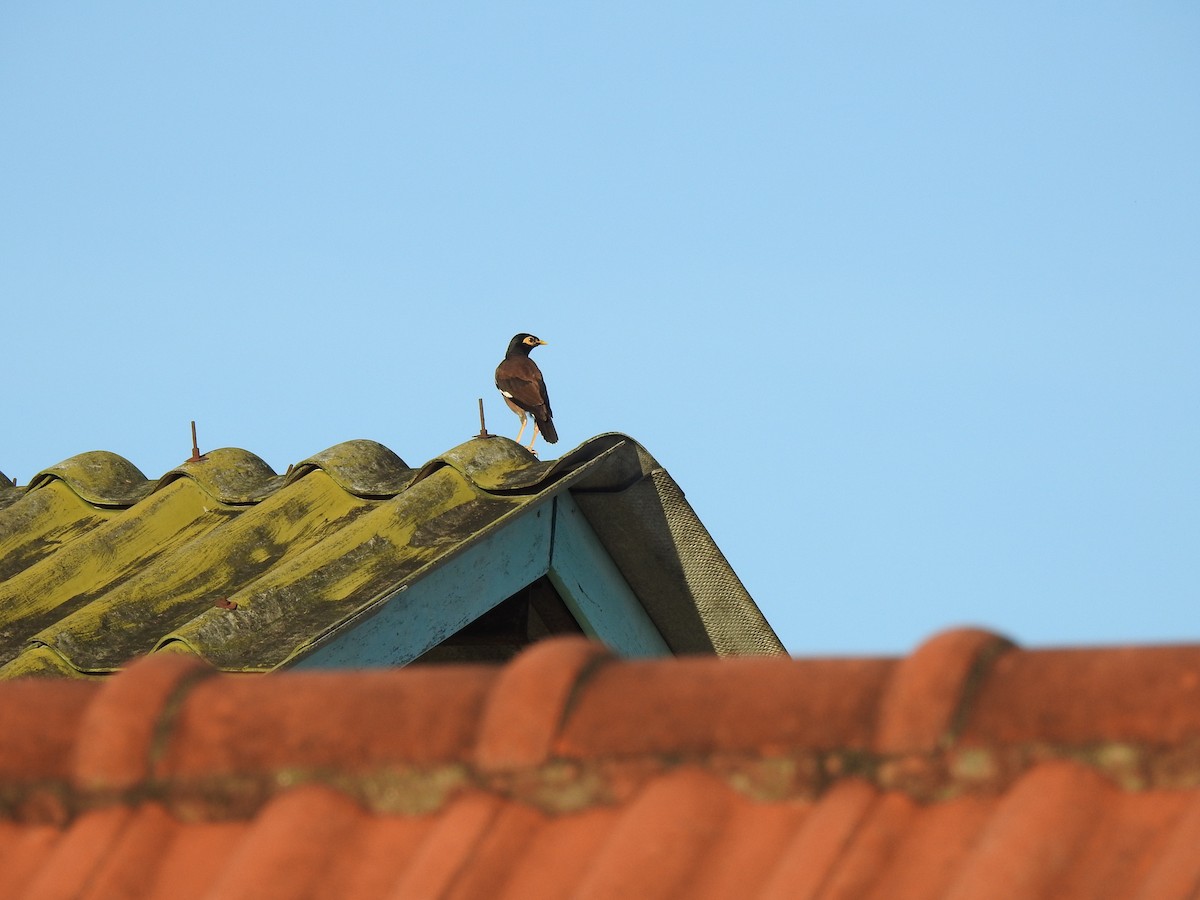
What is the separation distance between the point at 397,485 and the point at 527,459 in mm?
463

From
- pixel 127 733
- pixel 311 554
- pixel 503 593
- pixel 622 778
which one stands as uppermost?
pixel 311 554

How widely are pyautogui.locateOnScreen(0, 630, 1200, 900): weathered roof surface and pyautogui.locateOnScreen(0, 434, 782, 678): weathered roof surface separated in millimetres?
1669

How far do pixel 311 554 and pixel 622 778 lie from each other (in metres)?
2.71

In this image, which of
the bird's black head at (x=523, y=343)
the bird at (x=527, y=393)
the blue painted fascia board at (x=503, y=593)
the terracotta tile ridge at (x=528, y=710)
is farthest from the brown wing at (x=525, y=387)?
the terracotta tile ridge at (x=528, y=710)

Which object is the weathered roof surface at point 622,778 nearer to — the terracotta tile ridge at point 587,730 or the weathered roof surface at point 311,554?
the terracotta tile ridge at point 587,730

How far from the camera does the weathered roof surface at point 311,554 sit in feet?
13.7

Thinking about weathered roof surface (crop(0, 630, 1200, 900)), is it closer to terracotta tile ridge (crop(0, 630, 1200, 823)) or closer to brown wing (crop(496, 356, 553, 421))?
terracotta tile ridge (crop(0, 630, 1200, 823))

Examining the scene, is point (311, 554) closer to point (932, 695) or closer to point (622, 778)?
point (622, 778)

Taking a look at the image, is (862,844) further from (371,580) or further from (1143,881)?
(371,580)

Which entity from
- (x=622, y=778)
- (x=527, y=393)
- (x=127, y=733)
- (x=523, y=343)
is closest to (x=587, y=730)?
(x=622, y=778)

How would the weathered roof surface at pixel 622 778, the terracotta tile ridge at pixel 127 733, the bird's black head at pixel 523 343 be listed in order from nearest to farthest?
the weathered roof surface at pixel 622 778 → the terracotta tile ridge at pixel 127 733 → the bird's black head at pixel 523 343

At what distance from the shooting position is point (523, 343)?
51.0 ft

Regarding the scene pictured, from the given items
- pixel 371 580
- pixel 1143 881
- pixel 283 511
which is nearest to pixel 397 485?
pixel 283 511

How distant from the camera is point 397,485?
16.7 feet
